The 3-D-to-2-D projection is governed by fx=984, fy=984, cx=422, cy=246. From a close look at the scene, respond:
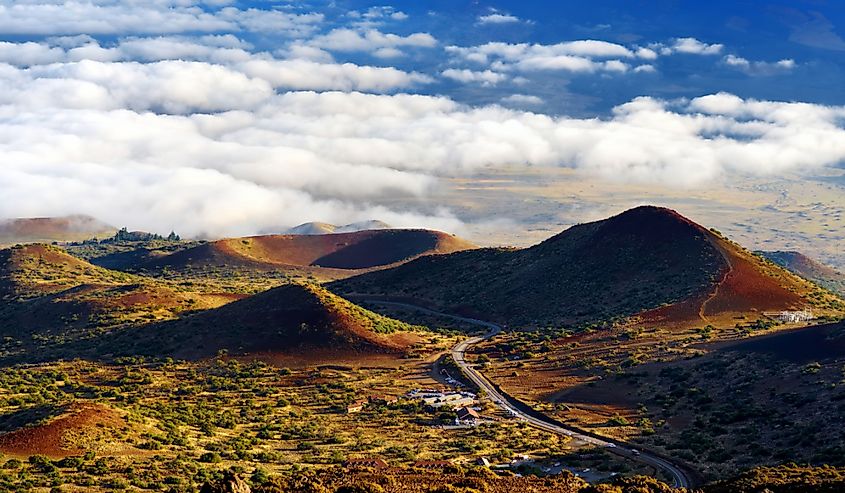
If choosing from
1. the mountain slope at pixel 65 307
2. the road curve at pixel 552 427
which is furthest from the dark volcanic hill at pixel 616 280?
the mountain slope at pixel 65 307

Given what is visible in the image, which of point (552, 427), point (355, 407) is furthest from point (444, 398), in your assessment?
point (552, 427)

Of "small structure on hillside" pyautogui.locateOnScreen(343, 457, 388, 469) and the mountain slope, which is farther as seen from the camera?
the mountain slope

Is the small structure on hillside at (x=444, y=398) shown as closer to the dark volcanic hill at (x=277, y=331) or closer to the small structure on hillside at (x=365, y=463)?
the dark volcanic hill at (x=277, y=331)

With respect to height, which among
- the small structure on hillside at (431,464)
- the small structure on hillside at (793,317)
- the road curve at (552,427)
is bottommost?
the road curve at (552,427)

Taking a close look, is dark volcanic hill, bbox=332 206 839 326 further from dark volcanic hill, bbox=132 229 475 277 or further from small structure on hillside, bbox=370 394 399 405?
dark volcanic hill, bbox=132 229 475 277

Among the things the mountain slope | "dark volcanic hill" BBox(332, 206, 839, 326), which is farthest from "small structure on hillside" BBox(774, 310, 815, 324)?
the mountain slope

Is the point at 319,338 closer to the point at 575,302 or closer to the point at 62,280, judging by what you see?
the point at 575,302

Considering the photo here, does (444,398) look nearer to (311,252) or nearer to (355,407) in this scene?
(355,407)
